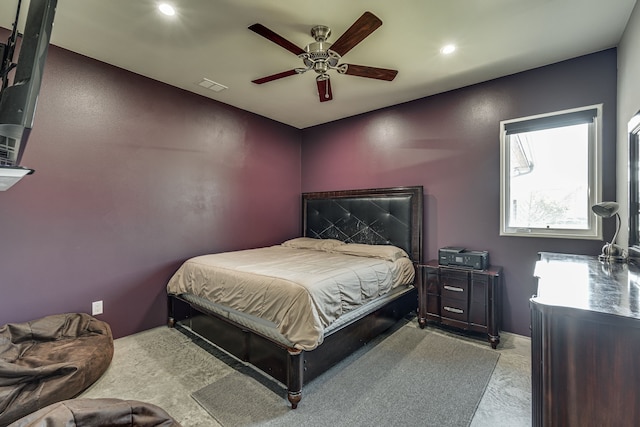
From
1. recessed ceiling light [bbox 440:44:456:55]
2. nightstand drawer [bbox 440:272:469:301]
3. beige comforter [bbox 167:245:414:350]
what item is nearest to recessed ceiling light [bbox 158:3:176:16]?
beige comforter [bbox 167:245:414:350]

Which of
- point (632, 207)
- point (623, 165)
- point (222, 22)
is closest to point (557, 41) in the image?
point (623, 165)

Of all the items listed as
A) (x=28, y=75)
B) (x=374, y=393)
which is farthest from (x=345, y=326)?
(x=28, y=75)

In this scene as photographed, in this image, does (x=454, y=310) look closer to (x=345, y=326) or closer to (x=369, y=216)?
(x=345, y=326)

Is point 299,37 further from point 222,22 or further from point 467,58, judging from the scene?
point 467,58

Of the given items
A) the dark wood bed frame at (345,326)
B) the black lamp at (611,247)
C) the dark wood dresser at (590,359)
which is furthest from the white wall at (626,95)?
the dark wood bed frame at (345,326)

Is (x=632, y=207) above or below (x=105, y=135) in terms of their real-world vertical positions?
below

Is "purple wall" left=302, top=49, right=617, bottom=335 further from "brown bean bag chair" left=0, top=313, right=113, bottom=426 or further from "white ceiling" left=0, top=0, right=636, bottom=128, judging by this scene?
"brown bean bag chair" left=0, top=313, right=113, bottom=426

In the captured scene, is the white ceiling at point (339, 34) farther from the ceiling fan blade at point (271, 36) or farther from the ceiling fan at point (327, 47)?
the ceiling fan blade at point (271, 36)

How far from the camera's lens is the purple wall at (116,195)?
8.04 ft

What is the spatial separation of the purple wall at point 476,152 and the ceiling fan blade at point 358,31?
74.1 inches

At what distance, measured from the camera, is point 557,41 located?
243cm

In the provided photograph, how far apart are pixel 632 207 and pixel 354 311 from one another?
7.14 feet

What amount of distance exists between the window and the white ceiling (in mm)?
613

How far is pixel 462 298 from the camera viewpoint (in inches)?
114
